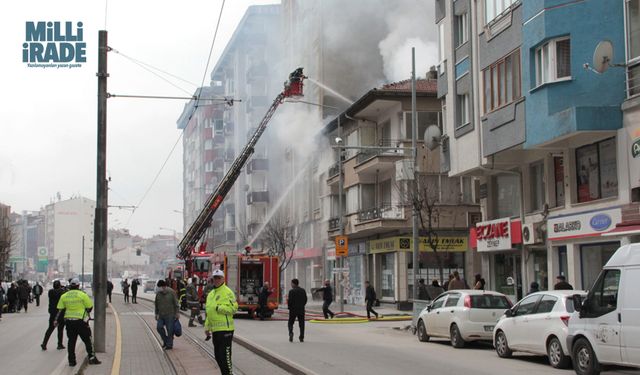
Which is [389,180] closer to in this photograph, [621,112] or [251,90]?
[621,112]

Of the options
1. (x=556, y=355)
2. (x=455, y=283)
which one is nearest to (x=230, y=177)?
(x=455, y=283)

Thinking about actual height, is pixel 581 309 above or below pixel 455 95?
below

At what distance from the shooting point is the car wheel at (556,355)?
14.8 m

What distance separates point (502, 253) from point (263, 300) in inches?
376

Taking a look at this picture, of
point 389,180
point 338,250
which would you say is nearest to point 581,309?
point 338,250

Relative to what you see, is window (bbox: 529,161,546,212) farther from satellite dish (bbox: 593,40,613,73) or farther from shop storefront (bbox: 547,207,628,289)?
satellite dish (bbox: 593,40,613,73)

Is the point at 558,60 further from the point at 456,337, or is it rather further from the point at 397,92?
the point at 397,92

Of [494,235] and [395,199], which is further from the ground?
[395,199]

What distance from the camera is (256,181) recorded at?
75.4 metres

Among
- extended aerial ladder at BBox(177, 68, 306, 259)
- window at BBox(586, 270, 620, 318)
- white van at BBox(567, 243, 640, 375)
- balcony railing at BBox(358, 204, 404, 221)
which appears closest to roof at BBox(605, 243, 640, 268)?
white van at BBox(567, 243, 640, 375)

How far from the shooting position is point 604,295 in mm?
12781

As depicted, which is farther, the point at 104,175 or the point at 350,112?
the point at 350,112

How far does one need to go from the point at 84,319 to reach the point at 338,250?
64.0 ft

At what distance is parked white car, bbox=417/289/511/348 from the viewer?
19.3 meters
